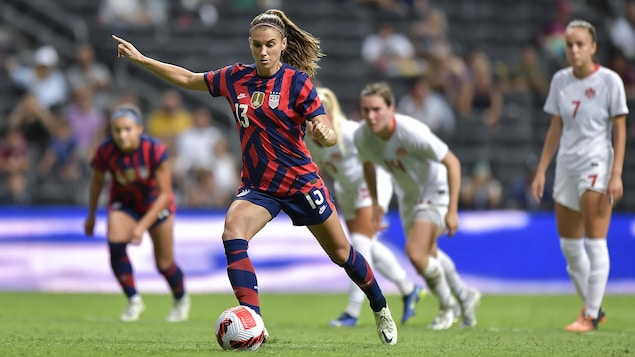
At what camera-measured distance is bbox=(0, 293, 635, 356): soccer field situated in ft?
23.4

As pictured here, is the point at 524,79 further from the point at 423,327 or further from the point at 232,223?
the point at 232,223

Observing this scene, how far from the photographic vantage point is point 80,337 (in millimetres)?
8125

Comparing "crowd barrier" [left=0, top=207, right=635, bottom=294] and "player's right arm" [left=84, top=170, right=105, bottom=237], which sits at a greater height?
"player's right arm" [left=84, top=170, right=105, bottom=237]

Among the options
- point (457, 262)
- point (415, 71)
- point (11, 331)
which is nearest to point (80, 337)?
point (11, 331)

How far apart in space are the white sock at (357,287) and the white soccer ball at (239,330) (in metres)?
3.66

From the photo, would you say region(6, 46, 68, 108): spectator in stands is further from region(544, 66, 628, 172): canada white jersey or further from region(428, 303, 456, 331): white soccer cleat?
region(544, 66, 628, 172): canada white jersey

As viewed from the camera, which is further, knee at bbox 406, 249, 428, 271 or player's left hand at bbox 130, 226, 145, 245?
player's left hand at bbox 130, 226, 145, 245

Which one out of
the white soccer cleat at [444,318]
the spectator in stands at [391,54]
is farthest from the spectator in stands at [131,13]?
the white soccer cleat at [444,318]

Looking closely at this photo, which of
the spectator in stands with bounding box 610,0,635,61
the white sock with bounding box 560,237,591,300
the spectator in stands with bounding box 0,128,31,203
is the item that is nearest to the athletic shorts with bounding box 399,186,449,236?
the white sock with bounding box 560,237,591,300

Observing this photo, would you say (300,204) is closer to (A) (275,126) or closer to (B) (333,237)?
(B) (333,237)

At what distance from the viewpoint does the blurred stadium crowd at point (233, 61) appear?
16.9m

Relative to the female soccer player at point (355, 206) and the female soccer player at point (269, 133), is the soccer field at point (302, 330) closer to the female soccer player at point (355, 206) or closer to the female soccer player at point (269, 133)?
the female soccer player at point (355, 206)

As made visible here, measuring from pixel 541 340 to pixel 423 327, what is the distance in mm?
1982

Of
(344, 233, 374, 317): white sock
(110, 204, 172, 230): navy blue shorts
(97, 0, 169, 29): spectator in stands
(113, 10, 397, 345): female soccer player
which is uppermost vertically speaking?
(97, 0, 169, 29): spectator in stands
